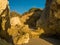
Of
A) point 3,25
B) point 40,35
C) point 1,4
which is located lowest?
point 40,35

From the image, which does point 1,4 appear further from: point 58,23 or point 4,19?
point 58,23

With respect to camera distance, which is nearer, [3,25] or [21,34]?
[3,25]

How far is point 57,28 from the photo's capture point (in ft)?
90.3

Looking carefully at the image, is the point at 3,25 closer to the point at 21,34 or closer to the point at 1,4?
the point at 1,4

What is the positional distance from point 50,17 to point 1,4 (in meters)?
12.0

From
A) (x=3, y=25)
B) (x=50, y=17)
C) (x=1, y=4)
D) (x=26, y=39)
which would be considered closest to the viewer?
(x=1, y=4)

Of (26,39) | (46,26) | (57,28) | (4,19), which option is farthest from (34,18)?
(4,19)

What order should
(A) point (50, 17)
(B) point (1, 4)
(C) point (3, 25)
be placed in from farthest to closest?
(A) point (50, 17) < (C) point (3, 25) < (B) point (1, 4)

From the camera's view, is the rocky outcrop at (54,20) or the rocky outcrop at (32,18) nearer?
the rocky outcrop at (54,20)

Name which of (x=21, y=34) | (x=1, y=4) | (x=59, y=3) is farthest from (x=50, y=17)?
(x=1, y=4)

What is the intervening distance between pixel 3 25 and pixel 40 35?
1009 centimetres

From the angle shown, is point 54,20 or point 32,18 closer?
point 54,20

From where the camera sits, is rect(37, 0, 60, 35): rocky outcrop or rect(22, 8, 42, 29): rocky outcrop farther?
rect(22, 8, 42, 29): rocky outcrop

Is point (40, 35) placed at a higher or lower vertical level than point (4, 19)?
lower
